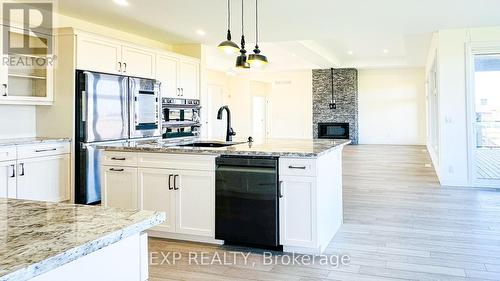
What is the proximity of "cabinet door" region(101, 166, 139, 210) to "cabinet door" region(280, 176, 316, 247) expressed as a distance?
4.64 ft

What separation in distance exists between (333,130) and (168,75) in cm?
914

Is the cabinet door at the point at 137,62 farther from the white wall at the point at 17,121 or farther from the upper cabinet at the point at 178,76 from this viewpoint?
the white wall at the point at 17,121

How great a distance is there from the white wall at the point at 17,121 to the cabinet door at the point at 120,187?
71.5 inches

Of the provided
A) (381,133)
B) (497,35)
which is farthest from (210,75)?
(497,35)

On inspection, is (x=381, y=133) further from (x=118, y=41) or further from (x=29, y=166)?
(x=29, y=166)

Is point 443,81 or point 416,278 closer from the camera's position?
point 416,278

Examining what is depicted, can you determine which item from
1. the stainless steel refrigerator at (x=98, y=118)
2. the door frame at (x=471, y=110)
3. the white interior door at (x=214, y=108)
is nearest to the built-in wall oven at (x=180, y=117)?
the stainless steel refrigerator at (x=98, y=118)

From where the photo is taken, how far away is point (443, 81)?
6.29 meters

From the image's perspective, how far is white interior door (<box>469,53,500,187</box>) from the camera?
243 inches

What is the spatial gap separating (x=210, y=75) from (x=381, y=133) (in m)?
6.47

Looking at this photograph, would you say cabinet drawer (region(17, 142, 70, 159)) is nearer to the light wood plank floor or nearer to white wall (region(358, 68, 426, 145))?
the light wood plank floor

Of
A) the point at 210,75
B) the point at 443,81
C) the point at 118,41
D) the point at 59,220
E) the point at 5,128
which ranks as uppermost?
the point at 210,75

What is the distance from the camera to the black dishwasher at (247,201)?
3.21 metres

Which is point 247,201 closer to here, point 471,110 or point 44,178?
point 44,178
